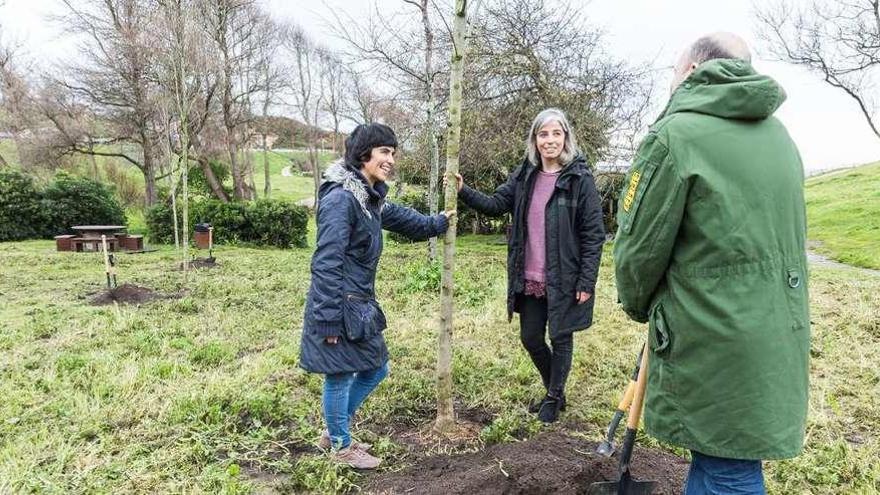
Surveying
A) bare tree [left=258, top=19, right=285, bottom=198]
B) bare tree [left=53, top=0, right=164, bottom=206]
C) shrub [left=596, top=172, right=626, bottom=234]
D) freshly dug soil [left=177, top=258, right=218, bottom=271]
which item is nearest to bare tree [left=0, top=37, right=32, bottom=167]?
bare tree [left=53, top=0, right=164, bottom=206]

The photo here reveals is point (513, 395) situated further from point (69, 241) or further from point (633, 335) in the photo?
point (69, 241)

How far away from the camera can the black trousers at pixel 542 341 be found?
3703 millimetres

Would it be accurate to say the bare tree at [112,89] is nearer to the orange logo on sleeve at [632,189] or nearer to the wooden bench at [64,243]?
the wooden bench at [64,243]

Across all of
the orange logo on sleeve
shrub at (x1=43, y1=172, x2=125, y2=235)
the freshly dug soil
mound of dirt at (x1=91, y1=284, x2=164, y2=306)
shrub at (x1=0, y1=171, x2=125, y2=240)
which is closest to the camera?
the orange logo on sleeve

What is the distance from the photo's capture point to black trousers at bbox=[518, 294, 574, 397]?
12.1 feet

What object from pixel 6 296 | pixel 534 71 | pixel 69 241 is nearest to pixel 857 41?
pixel 534 71

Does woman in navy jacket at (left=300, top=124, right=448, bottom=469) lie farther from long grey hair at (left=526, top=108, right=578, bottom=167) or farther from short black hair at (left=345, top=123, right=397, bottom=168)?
long grey hair at (left=526, top=108, right=578, bottom=167)

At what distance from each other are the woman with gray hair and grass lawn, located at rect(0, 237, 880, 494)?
55 centimetres

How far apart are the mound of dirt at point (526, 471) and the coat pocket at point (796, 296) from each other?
51.1 inches

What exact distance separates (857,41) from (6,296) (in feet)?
63.5

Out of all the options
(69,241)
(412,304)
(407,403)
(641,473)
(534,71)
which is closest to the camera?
(641,473)

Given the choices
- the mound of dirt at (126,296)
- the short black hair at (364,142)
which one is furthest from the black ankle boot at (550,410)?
the mound of dirt at (126,296)

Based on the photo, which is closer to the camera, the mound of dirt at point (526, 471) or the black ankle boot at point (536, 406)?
the mound of dirt at point (526, 471)

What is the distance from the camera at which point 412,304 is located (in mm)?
7414
